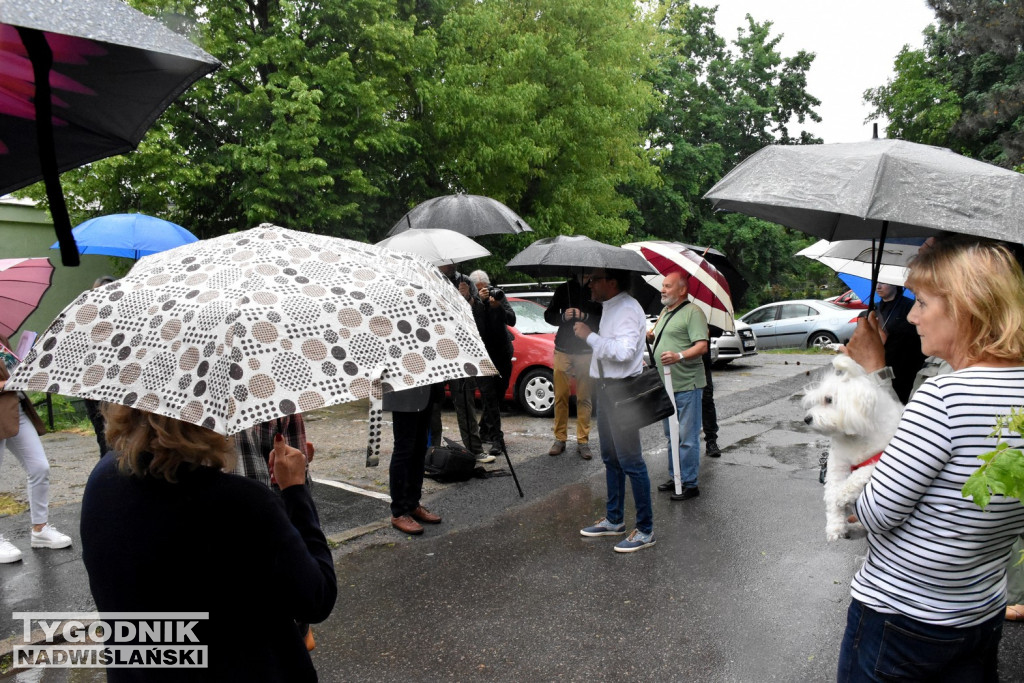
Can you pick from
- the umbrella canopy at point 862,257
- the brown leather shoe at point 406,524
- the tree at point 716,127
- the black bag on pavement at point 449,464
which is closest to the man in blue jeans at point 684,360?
the umbrella canopy at point 862,257

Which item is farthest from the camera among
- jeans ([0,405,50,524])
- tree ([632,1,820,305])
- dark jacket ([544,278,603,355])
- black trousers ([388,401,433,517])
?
tree ([632,1,820,305])

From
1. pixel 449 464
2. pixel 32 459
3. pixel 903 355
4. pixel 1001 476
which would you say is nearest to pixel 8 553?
pixel 32 459

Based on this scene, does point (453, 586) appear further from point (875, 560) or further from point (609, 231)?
point (609, 231)

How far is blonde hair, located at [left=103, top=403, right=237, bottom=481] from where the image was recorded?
1705 mm

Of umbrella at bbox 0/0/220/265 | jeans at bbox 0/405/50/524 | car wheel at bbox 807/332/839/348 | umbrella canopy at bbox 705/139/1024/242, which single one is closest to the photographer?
jeans at bbox 0/405/50/524

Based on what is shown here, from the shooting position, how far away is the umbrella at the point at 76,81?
1.47 m

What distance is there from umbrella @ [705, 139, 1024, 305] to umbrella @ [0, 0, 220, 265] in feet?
6.25

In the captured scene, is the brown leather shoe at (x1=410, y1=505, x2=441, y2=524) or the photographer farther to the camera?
the photographer

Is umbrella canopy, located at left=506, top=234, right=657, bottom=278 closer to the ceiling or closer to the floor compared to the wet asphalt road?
closer to the ceiling

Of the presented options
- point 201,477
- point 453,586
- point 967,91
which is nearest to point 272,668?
point 201,477

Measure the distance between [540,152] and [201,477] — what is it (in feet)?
49.0

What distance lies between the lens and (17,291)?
198 inches

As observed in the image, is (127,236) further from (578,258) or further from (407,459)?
(578,258)

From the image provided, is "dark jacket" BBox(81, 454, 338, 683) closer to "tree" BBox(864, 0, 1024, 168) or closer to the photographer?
the photographer
